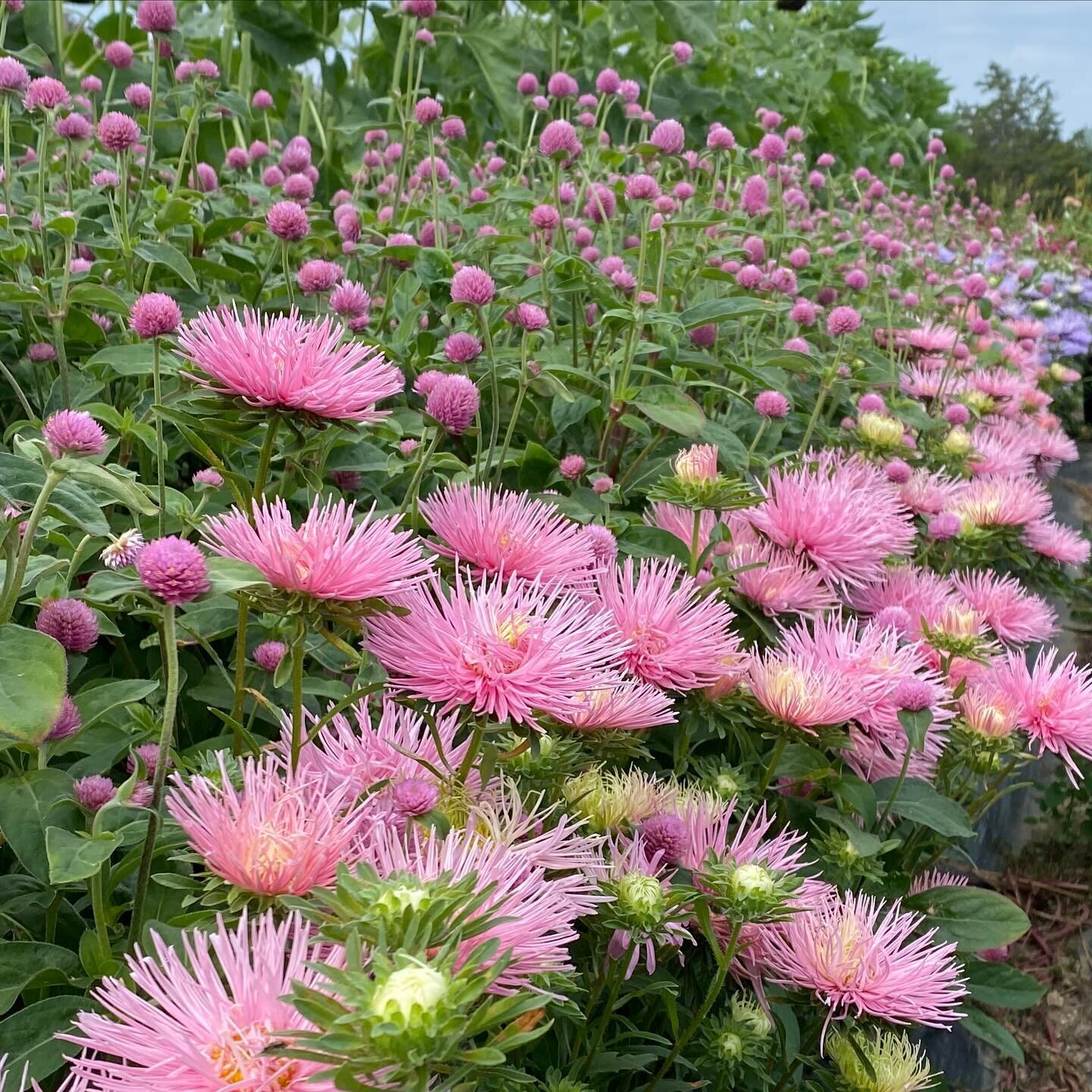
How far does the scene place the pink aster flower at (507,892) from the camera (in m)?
0.56

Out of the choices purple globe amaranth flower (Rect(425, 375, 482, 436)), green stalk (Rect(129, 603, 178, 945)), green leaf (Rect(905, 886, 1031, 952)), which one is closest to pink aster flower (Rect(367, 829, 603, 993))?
green stalk (Rect(129, 603, 178, 945))

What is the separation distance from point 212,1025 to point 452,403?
25.3 inches

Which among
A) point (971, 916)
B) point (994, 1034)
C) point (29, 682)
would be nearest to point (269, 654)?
point (29, 682)

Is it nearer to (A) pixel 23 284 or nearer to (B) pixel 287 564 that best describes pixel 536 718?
(B) pixel 287 564

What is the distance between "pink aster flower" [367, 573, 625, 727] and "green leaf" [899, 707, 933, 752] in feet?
1.38

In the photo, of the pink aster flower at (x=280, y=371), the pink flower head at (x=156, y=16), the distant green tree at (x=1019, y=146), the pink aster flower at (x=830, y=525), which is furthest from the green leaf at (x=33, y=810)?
the distant green tree at (x=1019, y=146)

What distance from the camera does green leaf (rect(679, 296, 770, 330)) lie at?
5.13ft

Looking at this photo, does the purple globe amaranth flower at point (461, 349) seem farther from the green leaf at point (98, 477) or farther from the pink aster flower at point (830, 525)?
the green leaf at point (98, 477)

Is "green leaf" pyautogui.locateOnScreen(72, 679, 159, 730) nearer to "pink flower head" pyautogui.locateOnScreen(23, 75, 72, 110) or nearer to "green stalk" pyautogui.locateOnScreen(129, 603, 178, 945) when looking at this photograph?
"green stalk" pyautogui.locateOnScreen(129, 603, 178, 945)

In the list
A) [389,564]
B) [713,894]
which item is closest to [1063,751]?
[713,894]

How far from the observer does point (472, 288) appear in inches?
47.8

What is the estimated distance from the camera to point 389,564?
0.72 m

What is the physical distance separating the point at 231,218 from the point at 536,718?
3.82 ft

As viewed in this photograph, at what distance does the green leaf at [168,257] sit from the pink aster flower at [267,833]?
891mm
